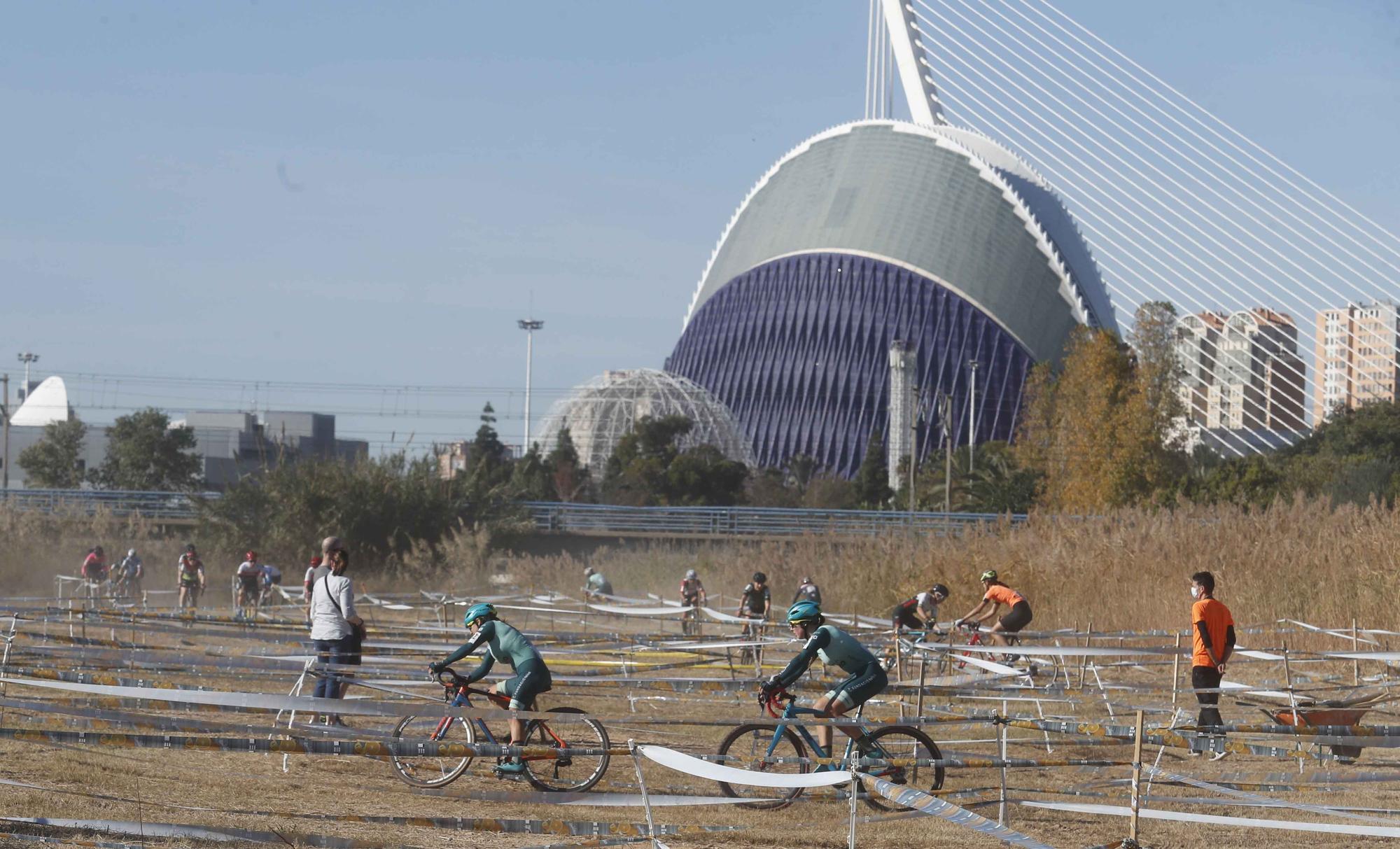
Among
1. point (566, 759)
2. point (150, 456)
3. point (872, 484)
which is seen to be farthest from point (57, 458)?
point (566, 759)

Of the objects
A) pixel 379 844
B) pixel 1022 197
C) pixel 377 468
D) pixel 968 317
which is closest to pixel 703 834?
pixel 379 844

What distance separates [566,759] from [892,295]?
82.4 metres

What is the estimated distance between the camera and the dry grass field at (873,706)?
372 inches

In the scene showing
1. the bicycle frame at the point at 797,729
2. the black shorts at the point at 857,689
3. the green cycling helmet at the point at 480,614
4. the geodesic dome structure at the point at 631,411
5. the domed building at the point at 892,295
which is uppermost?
the domed building at the point at 892,295

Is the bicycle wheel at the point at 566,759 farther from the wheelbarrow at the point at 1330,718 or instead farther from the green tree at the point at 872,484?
the green tree at the point at 872,484

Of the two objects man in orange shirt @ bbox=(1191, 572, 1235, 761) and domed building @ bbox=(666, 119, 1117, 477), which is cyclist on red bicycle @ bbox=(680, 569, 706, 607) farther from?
domed building @ bbox=(666, 119, 1117, 477)

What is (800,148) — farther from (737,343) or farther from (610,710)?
(610,710)

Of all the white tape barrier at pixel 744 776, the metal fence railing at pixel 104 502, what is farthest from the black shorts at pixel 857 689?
the metal fence railing at pixel 104 502

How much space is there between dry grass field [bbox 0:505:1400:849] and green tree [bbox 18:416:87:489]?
50.9 metres

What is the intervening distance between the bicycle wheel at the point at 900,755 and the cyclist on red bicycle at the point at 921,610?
7.91 metres

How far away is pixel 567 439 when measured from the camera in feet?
270

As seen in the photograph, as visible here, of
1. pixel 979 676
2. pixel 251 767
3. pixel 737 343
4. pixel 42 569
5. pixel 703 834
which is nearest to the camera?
pixel 703 834

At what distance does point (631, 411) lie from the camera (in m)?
90.6

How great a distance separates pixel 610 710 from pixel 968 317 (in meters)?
77.2
